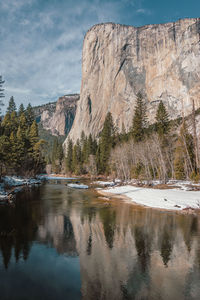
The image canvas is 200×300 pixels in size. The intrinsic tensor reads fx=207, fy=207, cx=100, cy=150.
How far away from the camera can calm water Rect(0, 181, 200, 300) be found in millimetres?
6637

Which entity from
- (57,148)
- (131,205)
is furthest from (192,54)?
(131,205)

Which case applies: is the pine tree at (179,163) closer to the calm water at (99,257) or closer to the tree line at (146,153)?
the tree line at (146,153)

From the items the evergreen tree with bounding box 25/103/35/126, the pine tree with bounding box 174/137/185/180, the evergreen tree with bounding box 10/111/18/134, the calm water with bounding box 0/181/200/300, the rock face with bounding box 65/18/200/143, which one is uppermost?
the rock face with bounding box 65/18/200/143

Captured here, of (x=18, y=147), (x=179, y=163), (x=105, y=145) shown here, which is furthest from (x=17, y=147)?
(x=105, y=145)

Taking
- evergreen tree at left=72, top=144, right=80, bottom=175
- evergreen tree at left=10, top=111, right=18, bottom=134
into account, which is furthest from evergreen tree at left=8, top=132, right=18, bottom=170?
evergreen tree at left=72, top=144, right=80, bottom=175

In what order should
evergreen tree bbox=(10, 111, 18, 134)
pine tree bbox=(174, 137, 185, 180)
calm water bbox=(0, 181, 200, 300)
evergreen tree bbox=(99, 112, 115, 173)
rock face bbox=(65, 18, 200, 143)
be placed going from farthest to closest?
rock face bbox=(65, 18, 200, 143) → evergreen tree bbox=(99, 112, 115, 173) → evergreen tree bbox=(10, 111, 18, 134) → pine tree bbox=(174, 137, 185, 180) → calm water bbox=(0, 181, 200, 300)

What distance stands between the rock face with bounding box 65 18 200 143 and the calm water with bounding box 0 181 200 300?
59588 millimetres

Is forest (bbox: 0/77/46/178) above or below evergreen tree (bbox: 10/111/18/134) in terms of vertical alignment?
below

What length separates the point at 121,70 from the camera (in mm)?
110438

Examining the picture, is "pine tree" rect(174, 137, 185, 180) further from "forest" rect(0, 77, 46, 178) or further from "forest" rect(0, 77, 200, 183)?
"forest" rect(0, 77, 46, 178)

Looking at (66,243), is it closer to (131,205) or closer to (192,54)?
(131,205)

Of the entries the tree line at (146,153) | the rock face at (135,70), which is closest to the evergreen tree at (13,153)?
Result: the tree line at (146,153)

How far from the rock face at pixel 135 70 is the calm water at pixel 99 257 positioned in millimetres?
59588

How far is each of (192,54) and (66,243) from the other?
90.2 m
